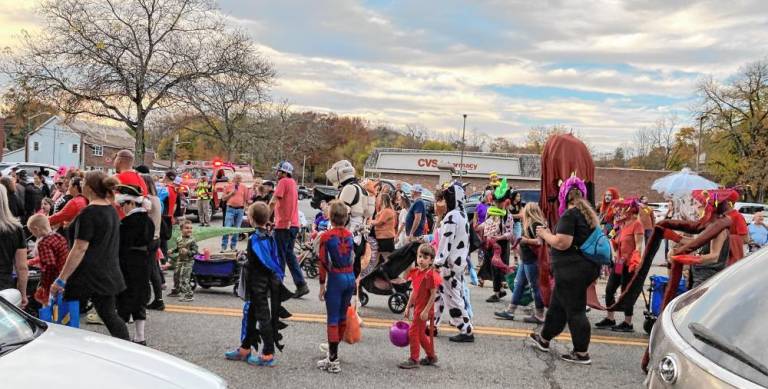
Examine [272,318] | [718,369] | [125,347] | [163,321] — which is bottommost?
[163,321]

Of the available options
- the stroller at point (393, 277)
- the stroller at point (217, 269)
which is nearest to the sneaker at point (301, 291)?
the stroller at point (217, 269)

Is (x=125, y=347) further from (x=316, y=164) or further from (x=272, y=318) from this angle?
(x=316, y=164)

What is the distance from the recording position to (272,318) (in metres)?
5.93

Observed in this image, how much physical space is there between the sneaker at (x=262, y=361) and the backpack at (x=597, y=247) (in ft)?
10.2

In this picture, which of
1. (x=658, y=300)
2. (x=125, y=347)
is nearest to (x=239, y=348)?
(x=125, y=347)

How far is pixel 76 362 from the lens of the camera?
117 inches

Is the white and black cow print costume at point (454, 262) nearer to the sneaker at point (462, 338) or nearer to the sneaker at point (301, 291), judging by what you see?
the sneaker at point (462, 338)

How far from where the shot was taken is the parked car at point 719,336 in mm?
2135

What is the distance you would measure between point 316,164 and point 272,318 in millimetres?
88392

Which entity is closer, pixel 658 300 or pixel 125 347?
pixel 125 347

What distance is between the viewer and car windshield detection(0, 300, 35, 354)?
3.17m

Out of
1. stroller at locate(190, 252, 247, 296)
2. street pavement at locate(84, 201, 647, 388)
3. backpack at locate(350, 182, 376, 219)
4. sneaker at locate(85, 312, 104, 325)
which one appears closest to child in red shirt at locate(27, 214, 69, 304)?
street pavement at locate(84, 201, 647, 388)

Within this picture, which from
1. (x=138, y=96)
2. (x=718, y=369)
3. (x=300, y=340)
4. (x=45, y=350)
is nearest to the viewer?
(x=718, y=369)

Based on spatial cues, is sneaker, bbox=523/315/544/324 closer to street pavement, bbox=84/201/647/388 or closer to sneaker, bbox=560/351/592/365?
street pavement, bbox=84/201/647/388
